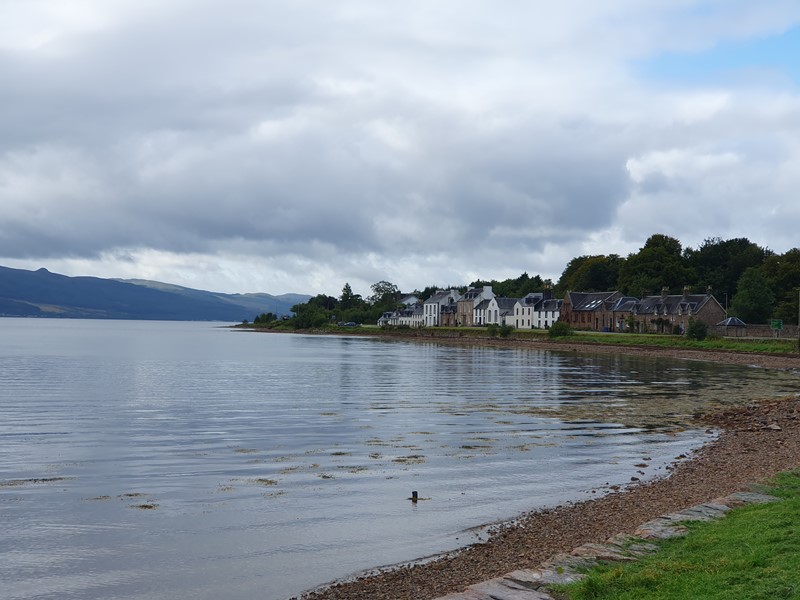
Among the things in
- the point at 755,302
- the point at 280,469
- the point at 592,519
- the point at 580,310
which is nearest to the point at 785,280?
the point at 755,302

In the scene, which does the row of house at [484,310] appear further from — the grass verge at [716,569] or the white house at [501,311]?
the grass verge at [716,569]

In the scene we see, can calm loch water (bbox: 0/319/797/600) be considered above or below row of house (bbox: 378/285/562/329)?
below

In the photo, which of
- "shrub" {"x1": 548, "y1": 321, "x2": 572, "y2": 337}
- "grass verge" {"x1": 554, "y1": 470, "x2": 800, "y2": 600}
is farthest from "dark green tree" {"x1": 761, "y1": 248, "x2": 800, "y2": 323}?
"grass verge" {"x1": 554, "y1": 470, "x2": 800, "y2": 600}

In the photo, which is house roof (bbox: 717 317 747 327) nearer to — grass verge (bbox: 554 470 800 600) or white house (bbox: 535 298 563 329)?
white house (bbox: 535 298 563 329)

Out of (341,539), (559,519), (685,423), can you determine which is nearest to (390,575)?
(341,539)

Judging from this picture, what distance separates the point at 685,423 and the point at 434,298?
15958cm

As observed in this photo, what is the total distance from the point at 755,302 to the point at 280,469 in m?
104

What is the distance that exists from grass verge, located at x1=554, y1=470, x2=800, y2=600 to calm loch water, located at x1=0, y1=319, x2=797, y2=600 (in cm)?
469

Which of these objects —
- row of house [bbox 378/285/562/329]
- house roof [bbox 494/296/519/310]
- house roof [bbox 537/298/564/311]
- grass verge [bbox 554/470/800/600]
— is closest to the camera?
grass verge [bbox 554/470/800/600]

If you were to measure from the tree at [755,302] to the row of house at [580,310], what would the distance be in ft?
16.1

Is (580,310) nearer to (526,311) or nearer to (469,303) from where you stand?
(526,311)

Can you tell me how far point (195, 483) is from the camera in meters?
19.8

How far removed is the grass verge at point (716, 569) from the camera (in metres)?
9.11

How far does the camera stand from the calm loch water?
45.0 feet
